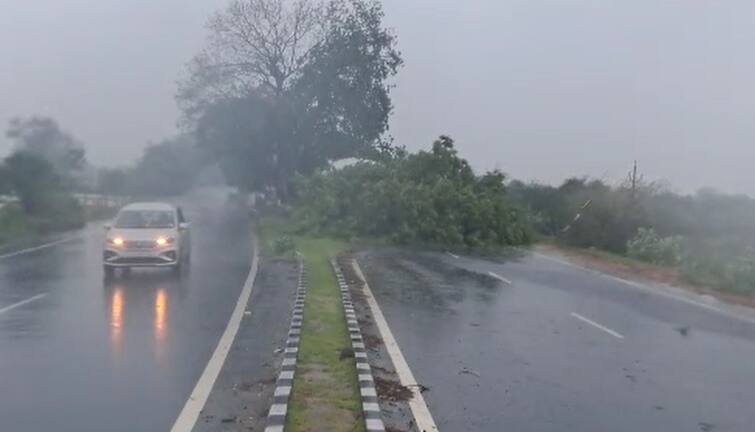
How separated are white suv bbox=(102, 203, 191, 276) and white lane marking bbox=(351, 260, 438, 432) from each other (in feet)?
21.1

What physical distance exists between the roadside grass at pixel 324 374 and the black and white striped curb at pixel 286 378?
0.07 meters

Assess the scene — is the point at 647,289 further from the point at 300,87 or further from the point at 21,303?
the point at 300,87

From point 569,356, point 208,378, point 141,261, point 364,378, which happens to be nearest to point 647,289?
point 569,356

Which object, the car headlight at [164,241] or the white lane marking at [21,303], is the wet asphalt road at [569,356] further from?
the white lane marking at [21,303]

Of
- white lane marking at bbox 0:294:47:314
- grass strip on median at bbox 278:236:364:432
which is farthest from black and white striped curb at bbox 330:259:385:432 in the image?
white lane marking at bbox 0:294:47:314

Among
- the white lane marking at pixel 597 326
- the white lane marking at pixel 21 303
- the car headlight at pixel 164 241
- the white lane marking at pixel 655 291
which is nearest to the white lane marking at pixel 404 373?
the white lane marking at pixel 597 326

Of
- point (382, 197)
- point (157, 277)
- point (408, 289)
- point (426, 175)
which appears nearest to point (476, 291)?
point (408, 289)

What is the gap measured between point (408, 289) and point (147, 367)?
10.4 metres

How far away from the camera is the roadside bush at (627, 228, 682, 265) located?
31500mm

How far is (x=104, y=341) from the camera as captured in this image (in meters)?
13.8

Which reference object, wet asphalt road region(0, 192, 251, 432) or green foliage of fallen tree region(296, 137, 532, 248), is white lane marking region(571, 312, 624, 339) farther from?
green foliage of fallen tree region(296, 137, 532, 248)

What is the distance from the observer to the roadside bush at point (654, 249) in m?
31.5

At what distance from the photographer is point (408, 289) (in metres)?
21.8

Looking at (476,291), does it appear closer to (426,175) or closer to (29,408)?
(29,408)
